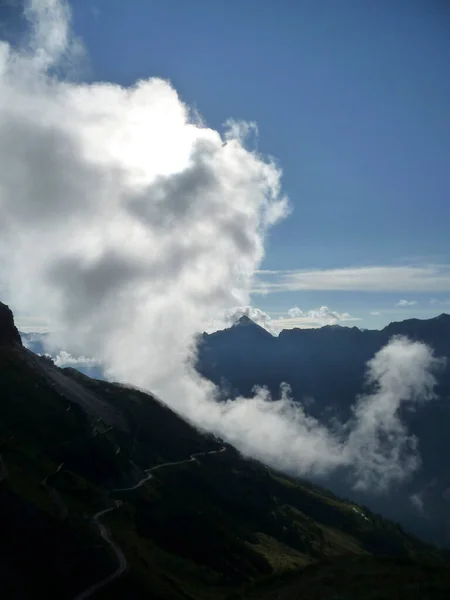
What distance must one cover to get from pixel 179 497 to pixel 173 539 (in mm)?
33268

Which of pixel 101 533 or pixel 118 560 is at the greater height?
pixel 101 533

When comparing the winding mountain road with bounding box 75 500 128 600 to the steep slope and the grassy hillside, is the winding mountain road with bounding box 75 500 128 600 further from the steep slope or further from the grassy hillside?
the grassy hillside

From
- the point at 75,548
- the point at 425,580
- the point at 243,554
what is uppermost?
the point at 425,580

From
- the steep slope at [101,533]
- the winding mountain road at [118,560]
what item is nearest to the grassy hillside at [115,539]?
the steep slope at [101,533]

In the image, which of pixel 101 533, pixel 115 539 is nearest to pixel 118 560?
pixel 115 539

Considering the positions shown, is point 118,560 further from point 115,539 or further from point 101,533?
point 101,533

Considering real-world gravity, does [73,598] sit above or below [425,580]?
below

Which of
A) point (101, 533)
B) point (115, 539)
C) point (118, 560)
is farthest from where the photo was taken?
point (101, 533)

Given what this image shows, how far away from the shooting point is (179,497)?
7608 inches

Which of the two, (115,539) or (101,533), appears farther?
(101,533)

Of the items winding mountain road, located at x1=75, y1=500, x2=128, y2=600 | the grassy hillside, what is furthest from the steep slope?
the grassy hillside

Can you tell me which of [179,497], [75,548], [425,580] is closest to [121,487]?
[179,497]

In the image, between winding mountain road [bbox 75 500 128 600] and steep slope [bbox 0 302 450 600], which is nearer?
winding mountain road [bbox 75 500 128 600]

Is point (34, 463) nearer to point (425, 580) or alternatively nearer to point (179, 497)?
point (179, 497)
